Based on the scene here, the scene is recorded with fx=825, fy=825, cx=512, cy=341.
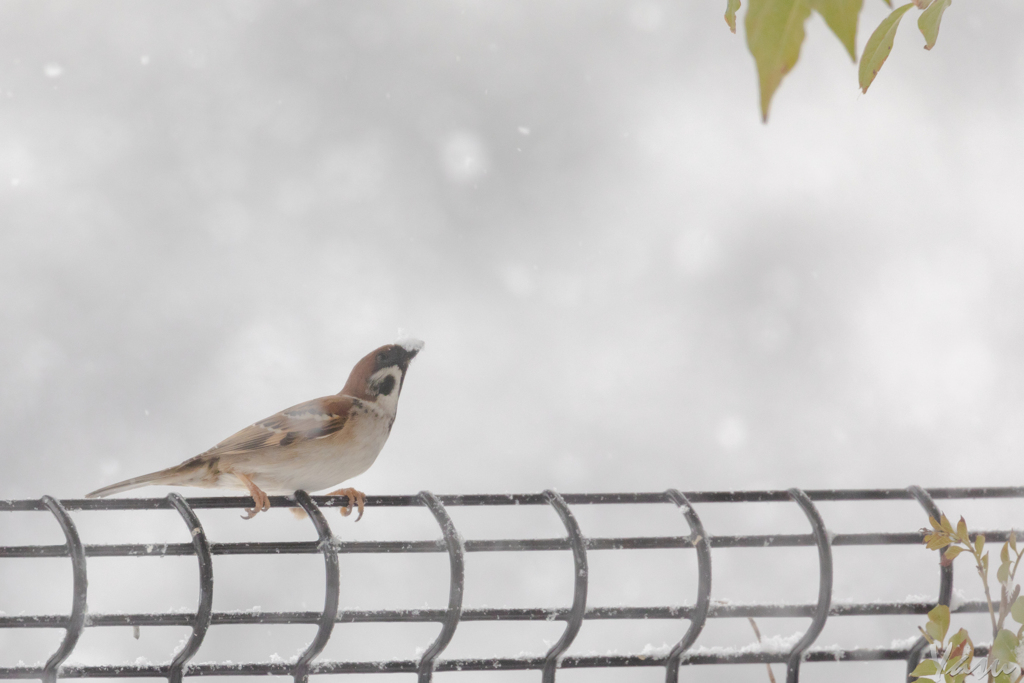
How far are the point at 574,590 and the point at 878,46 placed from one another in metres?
0.90

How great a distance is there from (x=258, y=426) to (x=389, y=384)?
0.43m

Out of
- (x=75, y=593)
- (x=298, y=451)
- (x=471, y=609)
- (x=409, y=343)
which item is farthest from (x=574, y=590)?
(x=409, y=343)

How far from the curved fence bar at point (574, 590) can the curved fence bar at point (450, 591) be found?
17cm

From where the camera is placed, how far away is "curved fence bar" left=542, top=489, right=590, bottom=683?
1315mm

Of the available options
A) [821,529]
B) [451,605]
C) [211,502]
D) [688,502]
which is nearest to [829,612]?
[821,529]

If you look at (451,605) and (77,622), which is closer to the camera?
(77,622)

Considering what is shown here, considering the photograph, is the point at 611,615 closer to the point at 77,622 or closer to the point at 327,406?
the point at 77,622

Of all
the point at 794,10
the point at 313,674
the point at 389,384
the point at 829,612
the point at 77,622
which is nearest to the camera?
the point at 794,10

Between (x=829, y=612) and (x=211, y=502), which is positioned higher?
(x=211, y=502)

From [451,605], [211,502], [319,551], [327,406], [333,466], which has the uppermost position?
[327,406]

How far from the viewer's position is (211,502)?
132 cm

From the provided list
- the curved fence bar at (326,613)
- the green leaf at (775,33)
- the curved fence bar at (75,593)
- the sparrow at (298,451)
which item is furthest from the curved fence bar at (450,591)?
the green leaf at (775,33)

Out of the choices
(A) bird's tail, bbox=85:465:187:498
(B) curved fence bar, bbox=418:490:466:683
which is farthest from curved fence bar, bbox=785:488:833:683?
(A) bird's tail, bbox=85:465:187:498

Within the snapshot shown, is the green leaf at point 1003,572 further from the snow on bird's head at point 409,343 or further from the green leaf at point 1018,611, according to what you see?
the snow on bird's head at point 409,343
